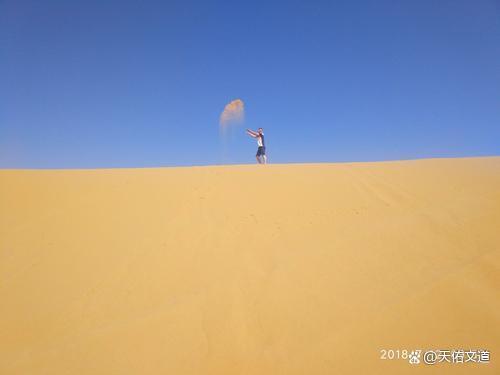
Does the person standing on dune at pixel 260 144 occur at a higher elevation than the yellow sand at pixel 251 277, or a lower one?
higher

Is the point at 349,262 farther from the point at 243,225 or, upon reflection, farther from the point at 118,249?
the point at 118,249

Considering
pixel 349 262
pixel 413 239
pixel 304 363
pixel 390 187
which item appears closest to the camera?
pixel 304 363

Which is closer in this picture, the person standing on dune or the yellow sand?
the yellow sand

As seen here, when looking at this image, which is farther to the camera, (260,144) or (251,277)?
(260,144)

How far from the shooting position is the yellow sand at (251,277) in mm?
2316

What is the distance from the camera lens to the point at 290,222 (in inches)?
168

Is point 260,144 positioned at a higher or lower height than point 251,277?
higher

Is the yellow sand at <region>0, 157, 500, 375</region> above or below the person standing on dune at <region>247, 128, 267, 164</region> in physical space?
below

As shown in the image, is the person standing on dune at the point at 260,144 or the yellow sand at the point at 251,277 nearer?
the yellow sand at the point at 251,277

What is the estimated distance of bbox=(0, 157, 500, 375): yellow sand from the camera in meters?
2.32

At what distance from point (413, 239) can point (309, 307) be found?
180 cm

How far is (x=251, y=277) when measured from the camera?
3.12 m

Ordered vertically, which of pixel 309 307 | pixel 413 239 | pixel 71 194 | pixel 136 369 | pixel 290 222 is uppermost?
pixel 71 194

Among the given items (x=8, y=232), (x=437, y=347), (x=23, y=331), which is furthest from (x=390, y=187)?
(x=8, y=232)
